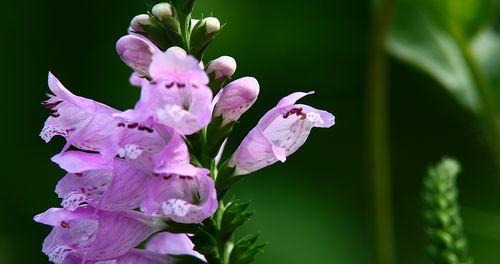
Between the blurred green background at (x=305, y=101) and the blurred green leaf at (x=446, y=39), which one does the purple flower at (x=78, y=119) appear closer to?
the blurred green leaf at (x=446, y=39)

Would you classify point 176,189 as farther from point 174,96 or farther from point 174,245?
point 174,245

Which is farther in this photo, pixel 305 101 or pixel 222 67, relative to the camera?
pixel 305 101

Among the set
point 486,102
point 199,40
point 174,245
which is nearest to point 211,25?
point 199,40

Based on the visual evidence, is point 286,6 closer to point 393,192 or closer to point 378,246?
point 393,192

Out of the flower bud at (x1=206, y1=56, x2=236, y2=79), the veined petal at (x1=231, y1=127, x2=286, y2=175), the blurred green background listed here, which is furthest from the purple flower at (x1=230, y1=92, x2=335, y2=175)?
the blurred green background

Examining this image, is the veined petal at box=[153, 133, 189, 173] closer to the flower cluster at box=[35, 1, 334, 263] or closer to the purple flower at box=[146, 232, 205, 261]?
the flower cluster at box=[35, 1, 334, 263]

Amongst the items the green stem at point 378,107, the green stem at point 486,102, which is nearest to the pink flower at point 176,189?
the green stem at point 378,107
